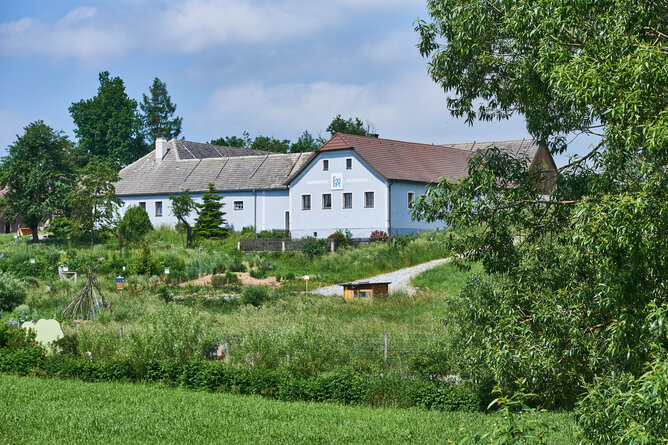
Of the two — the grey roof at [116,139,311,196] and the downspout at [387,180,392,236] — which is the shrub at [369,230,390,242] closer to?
the downspout at [387,180,392,236]

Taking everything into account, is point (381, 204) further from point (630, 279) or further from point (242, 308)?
point (630, 279)

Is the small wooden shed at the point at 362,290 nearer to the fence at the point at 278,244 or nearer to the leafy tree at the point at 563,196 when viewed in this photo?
the fence at the point at 278,244

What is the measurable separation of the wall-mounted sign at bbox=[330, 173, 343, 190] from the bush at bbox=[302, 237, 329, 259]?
7221mm

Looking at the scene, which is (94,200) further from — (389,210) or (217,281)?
(389,210)

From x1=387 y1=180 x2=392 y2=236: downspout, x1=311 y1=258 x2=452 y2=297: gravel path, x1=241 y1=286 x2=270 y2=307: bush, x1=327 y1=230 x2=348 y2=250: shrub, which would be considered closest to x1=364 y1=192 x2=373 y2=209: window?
x1=387 y1=180 x2=392 y2=236: downspout

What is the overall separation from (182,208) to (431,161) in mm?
17172

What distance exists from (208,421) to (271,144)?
250ft

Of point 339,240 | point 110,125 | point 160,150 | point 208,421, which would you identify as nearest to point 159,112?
point 110,125

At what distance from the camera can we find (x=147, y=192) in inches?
2279

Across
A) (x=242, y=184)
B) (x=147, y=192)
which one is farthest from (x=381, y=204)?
(x=147, y=192)

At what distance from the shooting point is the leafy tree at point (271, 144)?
3440 inches

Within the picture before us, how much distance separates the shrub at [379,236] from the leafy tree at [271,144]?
142 feet

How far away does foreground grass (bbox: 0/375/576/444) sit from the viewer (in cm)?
1206

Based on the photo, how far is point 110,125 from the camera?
89.3 metres
